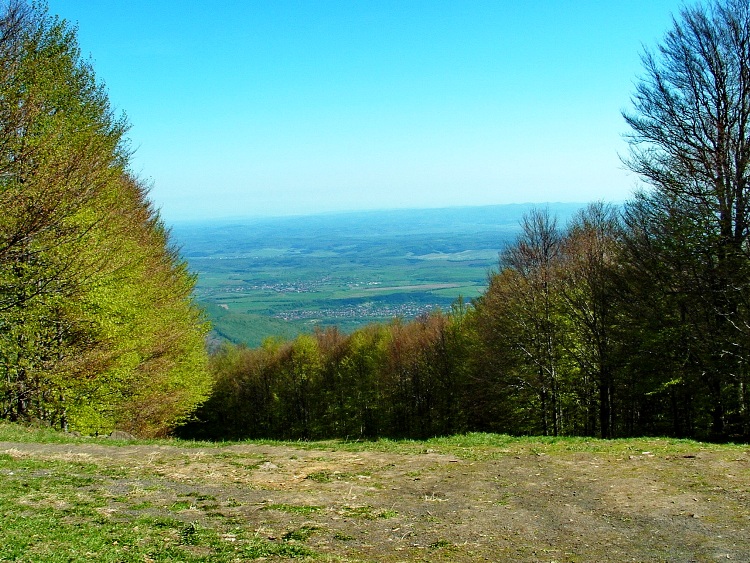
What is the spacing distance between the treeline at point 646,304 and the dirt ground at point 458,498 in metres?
5.59

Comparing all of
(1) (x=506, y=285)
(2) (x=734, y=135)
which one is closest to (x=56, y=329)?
(1) (x=506, y=285)

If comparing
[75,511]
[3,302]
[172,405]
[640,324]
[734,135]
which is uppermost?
[734,135]

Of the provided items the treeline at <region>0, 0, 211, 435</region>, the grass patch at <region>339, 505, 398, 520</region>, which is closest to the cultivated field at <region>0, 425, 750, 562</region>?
the grass patch at <region>339, 505, 398, 520</region>

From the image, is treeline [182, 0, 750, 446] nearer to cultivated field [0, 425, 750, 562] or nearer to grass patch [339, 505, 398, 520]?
cultivated field [0, 425, 750, 562]

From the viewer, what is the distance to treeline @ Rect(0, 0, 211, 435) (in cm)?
1241

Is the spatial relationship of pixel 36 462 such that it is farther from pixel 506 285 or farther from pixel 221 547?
pixel 506 285

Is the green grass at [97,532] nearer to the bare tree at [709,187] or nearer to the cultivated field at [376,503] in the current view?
the cultivated field at [376,503]

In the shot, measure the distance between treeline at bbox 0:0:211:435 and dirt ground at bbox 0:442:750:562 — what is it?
379 centimetres

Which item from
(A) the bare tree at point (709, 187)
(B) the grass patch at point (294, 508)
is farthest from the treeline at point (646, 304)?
(B) the grass patch at point (294, 508)

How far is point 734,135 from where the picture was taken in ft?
52.1

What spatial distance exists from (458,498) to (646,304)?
13.2 meters

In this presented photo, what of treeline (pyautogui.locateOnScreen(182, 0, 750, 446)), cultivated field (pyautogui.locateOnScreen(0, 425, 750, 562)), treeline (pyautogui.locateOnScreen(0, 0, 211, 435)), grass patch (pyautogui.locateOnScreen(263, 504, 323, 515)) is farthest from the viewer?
treeline (pyautogui.locateOnScreen(182, 0, 750, 446))

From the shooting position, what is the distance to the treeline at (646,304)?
15.7 metres

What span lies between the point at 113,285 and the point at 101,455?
6022 millimetres
